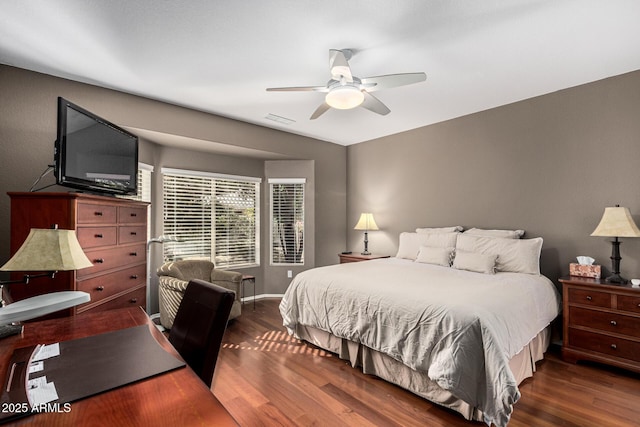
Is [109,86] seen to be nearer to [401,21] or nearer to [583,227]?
[401,21]

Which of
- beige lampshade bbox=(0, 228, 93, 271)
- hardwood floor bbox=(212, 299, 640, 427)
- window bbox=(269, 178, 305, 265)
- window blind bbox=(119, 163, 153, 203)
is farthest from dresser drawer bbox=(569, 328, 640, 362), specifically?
window blind bbox=(119, 163, 153, 203)

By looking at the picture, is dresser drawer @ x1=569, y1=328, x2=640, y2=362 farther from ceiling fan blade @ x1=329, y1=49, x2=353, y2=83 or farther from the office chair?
the office chair

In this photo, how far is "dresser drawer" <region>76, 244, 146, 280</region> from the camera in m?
2.27

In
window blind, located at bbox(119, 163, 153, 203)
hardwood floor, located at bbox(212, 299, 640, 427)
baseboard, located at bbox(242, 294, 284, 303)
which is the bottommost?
hardwood floor, located at bbox(212, 299, 640, 427)

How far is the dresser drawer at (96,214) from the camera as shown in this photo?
2.18 meters

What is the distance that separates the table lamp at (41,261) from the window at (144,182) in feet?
9.34

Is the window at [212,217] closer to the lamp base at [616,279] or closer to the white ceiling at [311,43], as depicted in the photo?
the white ceiling at [311,43]

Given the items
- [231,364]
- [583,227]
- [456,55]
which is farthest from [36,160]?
[583,227]

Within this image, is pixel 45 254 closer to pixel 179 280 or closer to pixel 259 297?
pixel 179 280

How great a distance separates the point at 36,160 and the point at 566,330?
508cm

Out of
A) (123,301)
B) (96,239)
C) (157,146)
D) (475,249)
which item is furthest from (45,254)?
(475,249)

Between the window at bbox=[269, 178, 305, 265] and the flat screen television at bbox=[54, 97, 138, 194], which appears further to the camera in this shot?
the window at bbox=[269, 178, 305, 265]

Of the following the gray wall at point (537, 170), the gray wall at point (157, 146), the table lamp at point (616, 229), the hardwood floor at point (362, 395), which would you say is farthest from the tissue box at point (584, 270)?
the gray wall at point (157, 146)

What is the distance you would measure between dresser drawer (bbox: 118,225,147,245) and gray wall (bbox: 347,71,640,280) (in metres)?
3.51
